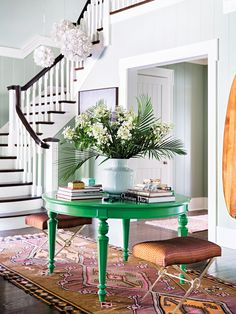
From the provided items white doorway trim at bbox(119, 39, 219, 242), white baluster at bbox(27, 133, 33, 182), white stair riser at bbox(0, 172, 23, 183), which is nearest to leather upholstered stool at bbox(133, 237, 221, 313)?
white doorway trim at bbox(119, 39, 219, 242)

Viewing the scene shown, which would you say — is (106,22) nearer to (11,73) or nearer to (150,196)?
(11,73)

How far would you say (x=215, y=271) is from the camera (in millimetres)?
4188

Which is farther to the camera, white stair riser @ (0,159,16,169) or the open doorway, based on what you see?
the open doorway

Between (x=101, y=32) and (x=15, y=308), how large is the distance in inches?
206

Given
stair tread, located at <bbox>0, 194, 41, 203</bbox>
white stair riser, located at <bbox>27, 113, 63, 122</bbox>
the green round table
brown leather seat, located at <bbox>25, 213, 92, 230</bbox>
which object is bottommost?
stair tread, located at <bbox>0, 194, 41, 203</bbox>

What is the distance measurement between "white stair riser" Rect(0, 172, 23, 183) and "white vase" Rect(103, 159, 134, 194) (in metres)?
3.87

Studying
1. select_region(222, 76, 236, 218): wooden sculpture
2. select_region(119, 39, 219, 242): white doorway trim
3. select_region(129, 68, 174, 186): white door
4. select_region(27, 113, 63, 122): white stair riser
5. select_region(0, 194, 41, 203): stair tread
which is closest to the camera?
select_region(222, 76, 236, 218): wooden sculpture

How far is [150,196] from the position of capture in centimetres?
334

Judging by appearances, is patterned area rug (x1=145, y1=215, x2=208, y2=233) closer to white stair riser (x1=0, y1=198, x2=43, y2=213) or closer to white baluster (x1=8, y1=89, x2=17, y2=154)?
white stair riser (x1=0, y1=198, x2=43, y2=213)

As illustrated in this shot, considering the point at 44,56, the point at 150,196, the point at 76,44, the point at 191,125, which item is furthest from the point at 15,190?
the point at 150,196

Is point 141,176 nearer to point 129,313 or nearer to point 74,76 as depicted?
point 74,76

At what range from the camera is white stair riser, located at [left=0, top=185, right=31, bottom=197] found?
22.5 ft

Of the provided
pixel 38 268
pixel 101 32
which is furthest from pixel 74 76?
pixel 38 268

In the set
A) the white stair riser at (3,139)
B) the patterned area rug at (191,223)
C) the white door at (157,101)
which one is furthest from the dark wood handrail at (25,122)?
the patterned area rug at (191,223)
